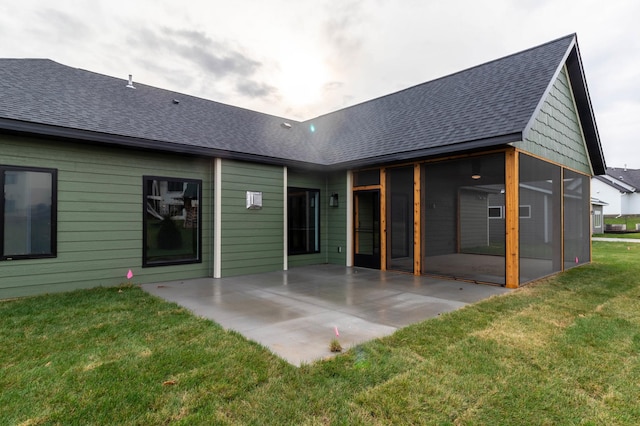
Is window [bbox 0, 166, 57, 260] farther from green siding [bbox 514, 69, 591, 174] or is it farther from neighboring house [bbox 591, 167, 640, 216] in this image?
neighboring house [bbox 591, 167, 640, 216]

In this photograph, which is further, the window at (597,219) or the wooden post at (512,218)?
the window at (597,219)

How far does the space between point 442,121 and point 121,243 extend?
647 cm

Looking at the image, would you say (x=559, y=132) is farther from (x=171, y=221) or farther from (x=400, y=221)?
(x=171, y=221)

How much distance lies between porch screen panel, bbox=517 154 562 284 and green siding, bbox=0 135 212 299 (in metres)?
6.33

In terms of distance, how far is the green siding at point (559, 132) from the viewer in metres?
6.16

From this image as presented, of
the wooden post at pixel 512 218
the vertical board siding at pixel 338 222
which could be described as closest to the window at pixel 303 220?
the vertical board siding at pixel 338 222

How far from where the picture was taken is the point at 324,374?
2.48 meters

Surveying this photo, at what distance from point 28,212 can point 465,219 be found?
37.3 feet

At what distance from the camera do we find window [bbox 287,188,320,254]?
7867 millimetres

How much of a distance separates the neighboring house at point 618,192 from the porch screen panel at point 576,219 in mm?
25985

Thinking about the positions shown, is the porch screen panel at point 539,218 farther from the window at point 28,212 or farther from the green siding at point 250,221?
the window at point 28,212

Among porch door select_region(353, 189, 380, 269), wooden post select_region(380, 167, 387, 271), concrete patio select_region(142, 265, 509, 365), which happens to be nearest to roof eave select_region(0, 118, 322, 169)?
porch door select_region(353, 189, 380, 269)

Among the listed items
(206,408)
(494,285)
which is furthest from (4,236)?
(494,285)

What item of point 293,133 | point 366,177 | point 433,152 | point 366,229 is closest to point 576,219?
point 433,152
